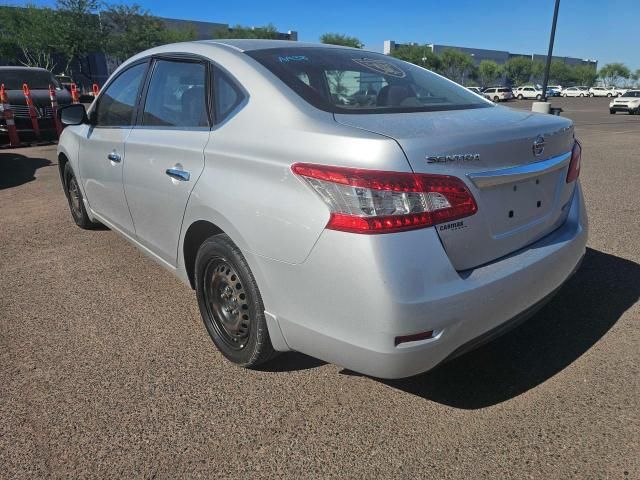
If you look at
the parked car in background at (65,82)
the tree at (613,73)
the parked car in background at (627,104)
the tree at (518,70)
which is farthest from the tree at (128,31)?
the tree at (613,73)

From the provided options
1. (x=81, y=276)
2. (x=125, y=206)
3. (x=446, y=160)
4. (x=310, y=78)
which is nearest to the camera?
(x=446, y=160)

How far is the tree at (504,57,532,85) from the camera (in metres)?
96.8

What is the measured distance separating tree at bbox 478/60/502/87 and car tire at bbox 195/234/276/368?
98.7 m

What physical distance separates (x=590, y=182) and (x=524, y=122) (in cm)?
600

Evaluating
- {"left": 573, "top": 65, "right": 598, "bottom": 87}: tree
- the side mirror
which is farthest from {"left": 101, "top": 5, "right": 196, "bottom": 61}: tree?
{"left": 573, "top": 65, "right": 598, "bottom": 87}: tree

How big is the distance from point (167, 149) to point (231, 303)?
3.13 ft

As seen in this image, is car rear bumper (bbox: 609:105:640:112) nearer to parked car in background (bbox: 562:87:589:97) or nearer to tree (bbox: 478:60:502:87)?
parked car in background (bbox: 562:87:589:97)

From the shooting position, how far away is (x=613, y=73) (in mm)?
119938

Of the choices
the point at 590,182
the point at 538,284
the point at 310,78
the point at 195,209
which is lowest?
the point at 590,182

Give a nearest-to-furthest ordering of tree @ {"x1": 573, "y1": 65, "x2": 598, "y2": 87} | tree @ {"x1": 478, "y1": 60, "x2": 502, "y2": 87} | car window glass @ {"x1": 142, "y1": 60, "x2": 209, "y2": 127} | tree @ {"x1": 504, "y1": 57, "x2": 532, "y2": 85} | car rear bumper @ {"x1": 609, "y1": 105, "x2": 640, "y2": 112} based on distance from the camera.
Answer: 1. car window glass @ {"x1": 142, "y1": 60, "x2": 209, "y2": 127}
2. car rear bumper @ {"x1": 609, "y1": 105, "x2": 640, "y2": 112}
3. tree @ {"x1": 478, "y1": 60, "x2": 502, "y2": 87}
4. tree @ {"x1": 504, "y1": 57, "x2": 532, "y2": 85}
5. tree @ {"x1": 573, "y1": 65, "x2": 598, "y2": 87}

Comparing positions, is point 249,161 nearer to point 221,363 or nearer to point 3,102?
point 221,363

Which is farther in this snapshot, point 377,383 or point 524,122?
point 377,383

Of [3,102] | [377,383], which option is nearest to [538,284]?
[377,383]

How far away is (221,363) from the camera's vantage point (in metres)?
2.72
